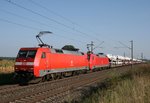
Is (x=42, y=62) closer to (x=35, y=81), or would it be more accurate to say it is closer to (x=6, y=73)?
(x=35, y=81)

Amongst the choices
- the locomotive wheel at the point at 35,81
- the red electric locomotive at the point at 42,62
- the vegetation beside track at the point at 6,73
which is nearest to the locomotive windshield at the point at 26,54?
the red electric locomotive at the point at 42,62

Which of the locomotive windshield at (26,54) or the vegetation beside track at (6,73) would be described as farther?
the vegetation beside track at (6,73)

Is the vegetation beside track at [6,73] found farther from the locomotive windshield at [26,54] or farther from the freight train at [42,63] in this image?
the locomotive windshield at [26,54]

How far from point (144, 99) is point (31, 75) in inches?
541

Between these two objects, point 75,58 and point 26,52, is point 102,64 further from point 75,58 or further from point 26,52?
point 26,52

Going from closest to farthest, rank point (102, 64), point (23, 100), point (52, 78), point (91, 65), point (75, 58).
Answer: point (23, 100)
point (52, 78)
point (75, 58)
point (91, 65)
point (102, 64)

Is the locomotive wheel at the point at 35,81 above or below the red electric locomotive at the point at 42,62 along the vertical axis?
below

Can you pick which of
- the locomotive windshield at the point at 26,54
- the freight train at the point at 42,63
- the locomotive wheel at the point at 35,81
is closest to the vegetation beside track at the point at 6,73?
the freight train at the point at 42,63

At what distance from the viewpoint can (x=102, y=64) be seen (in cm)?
5281

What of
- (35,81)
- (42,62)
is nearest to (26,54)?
(42,62)

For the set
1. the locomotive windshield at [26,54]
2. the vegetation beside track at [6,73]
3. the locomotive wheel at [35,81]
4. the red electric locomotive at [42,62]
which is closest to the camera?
the red electric locomotive at [42,62]

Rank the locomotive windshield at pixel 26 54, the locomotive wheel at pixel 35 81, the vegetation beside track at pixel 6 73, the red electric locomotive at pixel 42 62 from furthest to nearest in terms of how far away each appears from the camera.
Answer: the vegetation beside track at pixel 6 73 → the locomotive windshield at pixel 26 54 → the locomotive wheel at pixel 35 81 → the red electric locomotive at pixel 42 62

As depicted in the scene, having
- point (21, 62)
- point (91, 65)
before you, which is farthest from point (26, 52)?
point (91, 65)

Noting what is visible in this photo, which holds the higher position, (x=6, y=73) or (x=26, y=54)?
(x=26, y=54)
